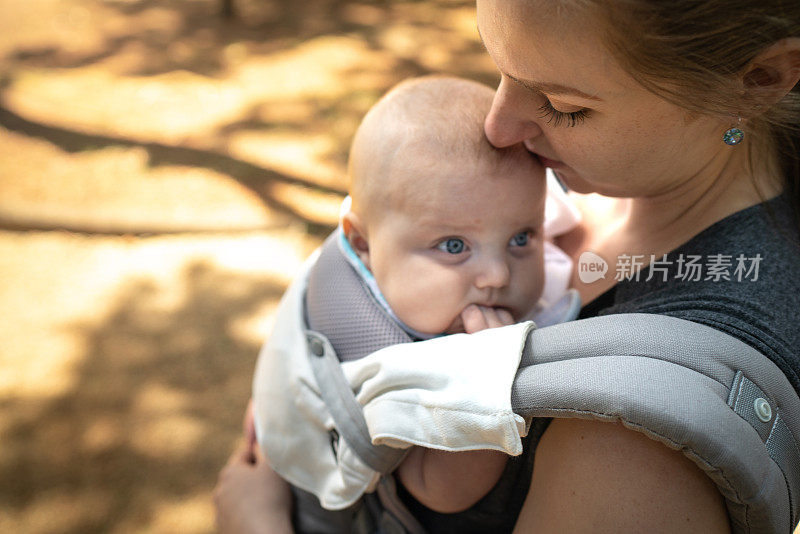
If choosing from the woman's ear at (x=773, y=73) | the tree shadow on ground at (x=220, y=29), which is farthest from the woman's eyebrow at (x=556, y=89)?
the tree shadow on ground at (x=220, y=29)

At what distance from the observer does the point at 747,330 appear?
40.4 inches

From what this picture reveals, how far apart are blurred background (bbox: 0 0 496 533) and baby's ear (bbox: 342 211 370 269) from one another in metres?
1.24

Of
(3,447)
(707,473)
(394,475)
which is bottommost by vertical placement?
(3,447)

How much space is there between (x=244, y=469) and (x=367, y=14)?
4032 millimetres

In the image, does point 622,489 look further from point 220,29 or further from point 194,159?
point 220,29

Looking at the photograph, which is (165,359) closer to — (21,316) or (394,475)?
(21,316)

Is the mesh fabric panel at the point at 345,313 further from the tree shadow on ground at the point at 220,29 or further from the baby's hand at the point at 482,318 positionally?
the tree shadow on ground at the point at 220,29

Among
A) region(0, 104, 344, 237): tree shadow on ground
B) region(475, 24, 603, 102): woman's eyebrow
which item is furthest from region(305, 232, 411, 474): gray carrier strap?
region(0, 104, 344, 237): tree shadow on ground

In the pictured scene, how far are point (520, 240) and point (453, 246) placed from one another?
0.49 ft

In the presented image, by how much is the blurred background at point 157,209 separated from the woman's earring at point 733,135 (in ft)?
6.33

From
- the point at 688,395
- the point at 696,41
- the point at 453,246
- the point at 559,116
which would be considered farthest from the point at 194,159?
the point at 688,395

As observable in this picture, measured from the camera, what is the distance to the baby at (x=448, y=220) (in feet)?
4.50

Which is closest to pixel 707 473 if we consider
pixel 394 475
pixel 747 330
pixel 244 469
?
pixel 747 330

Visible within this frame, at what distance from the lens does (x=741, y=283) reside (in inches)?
42.4
